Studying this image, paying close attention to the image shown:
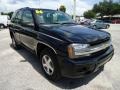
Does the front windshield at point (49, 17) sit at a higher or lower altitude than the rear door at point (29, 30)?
higher

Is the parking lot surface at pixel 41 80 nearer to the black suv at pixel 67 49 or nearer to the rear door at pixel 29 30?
the black suv at pixel 67 49

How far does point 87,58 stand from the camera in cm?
368

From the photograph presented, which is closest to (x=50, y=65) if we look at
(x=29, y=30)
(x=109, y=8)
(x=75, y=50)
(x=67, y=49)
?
(x=67, y=49)

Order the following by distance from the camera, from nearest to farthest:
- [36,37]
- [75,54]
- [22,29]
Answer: [75,54] < [36,37] < [22,29]

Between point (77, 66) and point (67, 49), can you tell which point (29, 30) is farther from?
point (77, 66)

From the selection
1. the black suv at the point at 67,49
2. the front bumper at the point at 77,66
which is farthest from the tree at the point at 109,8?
the front bumper at the point at 77,66

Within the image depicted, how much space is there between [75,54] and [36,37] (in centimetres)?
152

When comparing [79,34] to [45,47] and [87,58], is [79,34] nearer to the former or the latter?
[87,58]

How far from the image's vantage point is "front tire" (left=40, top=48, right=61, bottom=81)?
3.93 m

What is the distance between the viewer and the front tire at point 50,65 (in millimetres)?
3934

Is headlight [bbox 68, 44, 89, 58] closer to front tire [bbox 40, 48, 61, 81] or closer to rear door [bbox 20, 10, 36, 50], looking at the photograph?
front tire [bbox 40, 48, 61, 81]

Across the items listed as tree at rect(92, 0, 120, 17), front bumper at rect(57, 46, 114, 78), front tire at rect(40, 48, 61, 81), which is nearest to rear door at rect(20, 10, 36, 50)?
front tire at rect(40, 48, 61, 81)

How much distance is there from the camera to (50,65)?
167 inches

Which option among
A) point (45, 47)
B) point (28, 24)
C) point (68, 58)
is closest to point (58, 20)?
point (28, 24)
